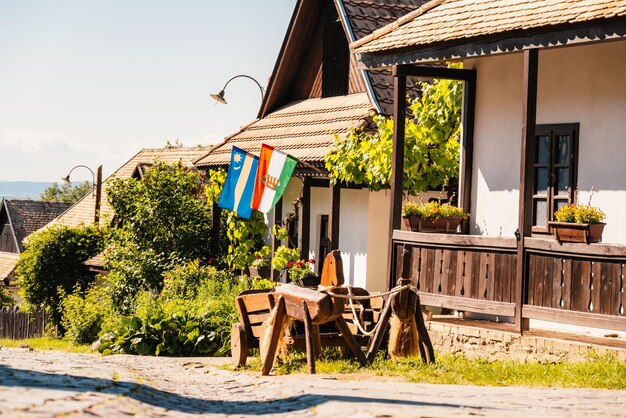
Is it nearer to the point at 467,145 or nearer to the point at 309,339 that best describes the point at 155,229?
the point at 467,145

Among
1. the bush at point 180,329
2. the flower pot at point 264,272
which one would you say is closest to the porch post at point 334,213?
the bush at point 180,329

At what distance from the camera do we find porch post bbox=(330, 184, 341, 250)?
19.8 meters

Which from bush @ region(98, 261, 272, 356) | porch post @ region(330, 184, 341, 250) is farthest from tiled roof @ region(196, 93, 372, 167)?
bush @ region(98, 261, 272, 356)

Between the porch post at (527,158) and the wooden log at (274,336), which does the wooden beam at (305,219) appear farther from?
the wooden log at (274,336)

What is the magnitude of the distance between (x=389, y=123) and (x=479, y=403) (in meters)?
9.74

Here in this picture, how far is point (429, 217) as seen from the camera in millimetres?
14930

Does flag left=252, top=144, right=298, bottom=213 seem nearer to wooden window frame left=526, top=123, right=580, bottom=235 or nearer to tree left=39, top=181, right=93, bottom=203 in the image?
wooden window frame left=526, top=123, right=580, bottom=235

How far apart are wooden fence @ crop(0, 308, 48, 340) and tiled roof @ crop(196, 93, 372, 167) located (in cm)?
1347

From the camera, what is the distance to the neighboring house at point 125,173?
33281mm

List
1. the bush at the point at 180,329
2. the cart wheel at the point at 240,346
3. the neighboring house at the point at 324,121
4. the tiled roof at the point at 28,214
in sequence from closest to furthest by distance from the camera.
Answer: the cart wheel at the point at 240,346 → the bush at the point at 180,329 → the neighboring house at the point at 324,121 → the tiled roof at the point at 28,214

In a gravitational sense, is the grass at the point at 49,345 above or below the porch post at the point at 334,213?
below

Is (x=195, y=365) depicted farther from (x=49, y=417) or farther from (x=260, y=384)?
(x=49, y=417)

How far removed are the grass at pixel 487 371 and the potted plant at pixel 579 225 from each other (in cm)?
139

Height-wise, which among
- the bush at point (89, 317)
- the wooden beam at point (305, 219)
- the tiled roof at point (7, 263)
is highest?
the wooden beam at point (305, 219)
